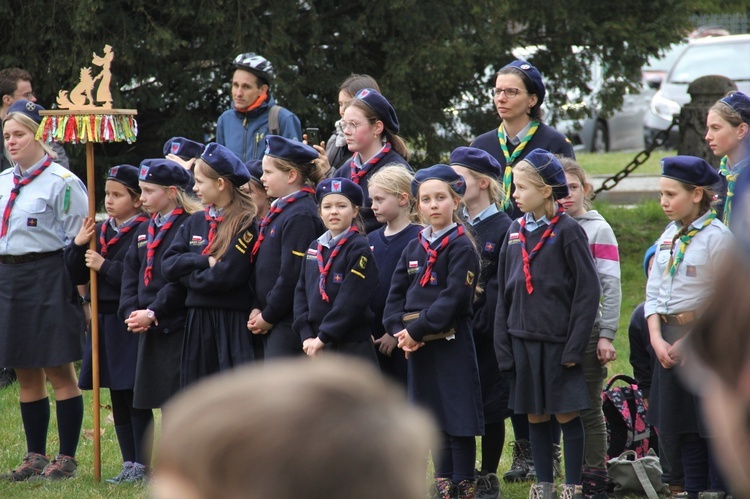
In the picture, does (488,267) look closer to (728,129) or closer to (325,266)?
(325,266)

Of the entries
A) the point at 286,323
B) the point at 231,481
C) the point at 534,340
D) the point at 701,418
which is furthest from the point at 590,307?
the point at 231,481

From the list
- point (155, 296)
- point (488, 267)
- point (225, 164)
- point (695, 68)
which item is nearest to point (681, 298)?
point (488, 267)

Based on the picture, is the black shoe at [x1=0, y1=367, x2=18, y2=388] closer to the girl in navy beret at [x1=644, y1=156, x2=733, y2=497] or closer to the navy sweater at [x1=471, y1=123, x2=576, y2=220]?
Result: the navy sweater at [x1=471, y1=123, x2=576, y2=220]

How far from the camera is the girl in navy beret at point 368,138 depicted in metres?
6.09

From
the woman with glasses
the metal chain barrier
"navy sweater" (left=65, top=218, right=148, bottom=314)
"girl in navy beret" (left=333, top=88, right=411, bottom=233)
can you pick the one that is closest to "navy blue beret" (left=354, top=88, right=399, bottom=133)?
"girl in navy beret" (left=333, top=88, right=411, bottom=233)

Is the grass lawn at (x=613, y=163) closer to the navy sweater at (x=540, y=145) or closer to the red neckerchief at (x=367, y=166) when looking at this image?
the navy sweater at (x=540, y=145)

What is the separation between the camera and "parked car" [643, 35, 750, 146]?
17.1 meters

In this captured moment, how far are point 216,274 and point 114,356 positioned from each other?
1018 mm

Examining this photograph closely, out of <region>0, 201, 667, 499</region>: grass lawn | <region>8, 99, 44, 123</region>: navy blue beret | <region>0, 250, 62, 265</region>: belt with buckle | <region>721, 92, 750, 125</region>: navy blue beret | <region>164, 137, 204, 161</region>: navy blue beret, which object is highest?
<region>8, 99, 44, 123</region>: navy blue beret

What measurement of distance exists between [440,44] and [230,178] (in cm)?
417

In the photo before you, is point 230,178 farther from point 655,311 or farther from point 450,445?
point 655,311

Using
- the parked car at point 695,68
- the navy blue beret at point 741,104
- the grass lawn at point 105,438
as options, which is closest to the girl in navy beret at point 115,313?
the grass lawn at point 105,438

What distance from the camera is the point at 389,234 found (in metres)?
5.90

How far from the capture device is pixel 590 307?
509 centimetres
